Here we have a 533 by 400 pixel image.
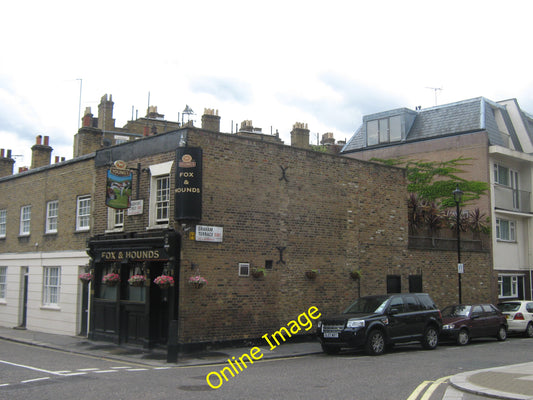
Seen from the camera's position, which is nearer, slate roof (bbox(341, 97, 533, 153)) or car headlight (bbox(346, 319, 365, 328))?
car headlight (bbox(346, 319, 365, 328))

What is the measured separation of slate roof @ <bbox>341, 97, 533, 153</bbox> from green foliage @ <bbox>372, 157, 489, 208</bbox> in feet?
5.69

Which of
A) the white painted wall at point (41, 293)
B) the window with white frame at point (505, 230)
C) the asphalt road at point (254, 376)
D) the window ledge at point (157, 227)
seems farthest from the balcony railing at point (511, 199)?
the white painted wall at point (41, 293)

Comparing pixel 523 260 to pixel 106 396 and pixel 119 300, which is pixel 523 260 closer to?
pixel 119 300

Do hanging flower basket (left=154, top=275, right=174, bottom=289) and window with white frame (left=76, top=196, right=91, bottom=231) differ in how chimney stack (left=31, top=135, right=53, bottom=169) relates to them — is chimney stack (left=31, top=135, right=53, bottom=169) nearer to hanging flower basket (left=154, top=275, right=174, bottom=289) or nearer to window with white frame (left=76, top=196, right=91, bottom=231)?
window with white frame (left=76, top=196, right=91, bottom=231)

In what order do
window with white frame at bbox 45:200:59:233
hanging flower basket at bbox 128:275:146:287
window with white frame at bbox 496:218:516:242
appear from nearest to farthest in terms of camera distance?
hanging flower basket at bbox 128:275:146:287
window with white frame at bbox 45:200:59:233
window with white frame at bbox 496:218:516:242

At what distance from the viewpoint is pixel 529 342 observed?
20547 mm

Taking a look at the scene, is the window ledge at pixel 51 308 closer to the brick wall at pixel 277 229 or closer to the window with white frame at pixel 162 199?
the brick wall at pixel 277 229

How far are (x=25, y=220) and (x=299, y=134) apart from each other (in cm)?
1472

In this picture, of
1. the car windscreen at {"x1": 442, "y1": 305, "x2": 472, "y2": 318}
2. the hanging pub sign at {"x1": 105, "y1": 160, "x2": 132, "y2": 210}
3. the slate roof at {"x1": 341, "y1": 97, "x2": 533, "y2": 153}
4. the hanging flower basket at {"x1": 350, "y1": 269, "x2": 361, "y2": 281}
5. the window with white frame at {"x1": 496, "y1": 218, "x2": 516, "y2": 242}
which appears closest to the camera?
the hanging pub sign at {"x1": 105, "y1": 160, "x2": 132, "y2": 210}

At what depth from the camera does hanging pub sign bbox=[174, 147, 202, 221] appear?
16375 mm

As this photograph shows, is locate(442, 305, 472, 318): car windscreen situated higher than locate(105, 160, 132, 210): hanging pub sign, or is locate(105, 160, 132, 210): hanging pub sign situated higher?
locate(105, 160, 132, 210): hanging pub sign

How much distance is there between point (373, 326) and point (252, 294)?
162 inches

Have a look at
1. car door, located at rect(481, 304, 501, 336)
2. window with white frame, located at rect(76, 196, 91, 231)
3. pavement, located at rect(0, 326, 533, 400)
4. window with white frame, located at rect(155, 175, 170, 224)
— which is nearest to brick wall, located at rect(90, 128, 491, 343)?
window with white frame, located at rect(155, 175, 170, 224)

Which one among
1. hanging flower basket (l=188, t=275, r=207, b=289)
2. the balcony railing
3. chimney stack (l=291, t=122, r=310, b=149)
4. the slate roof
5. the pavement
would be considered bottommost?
the pavement
